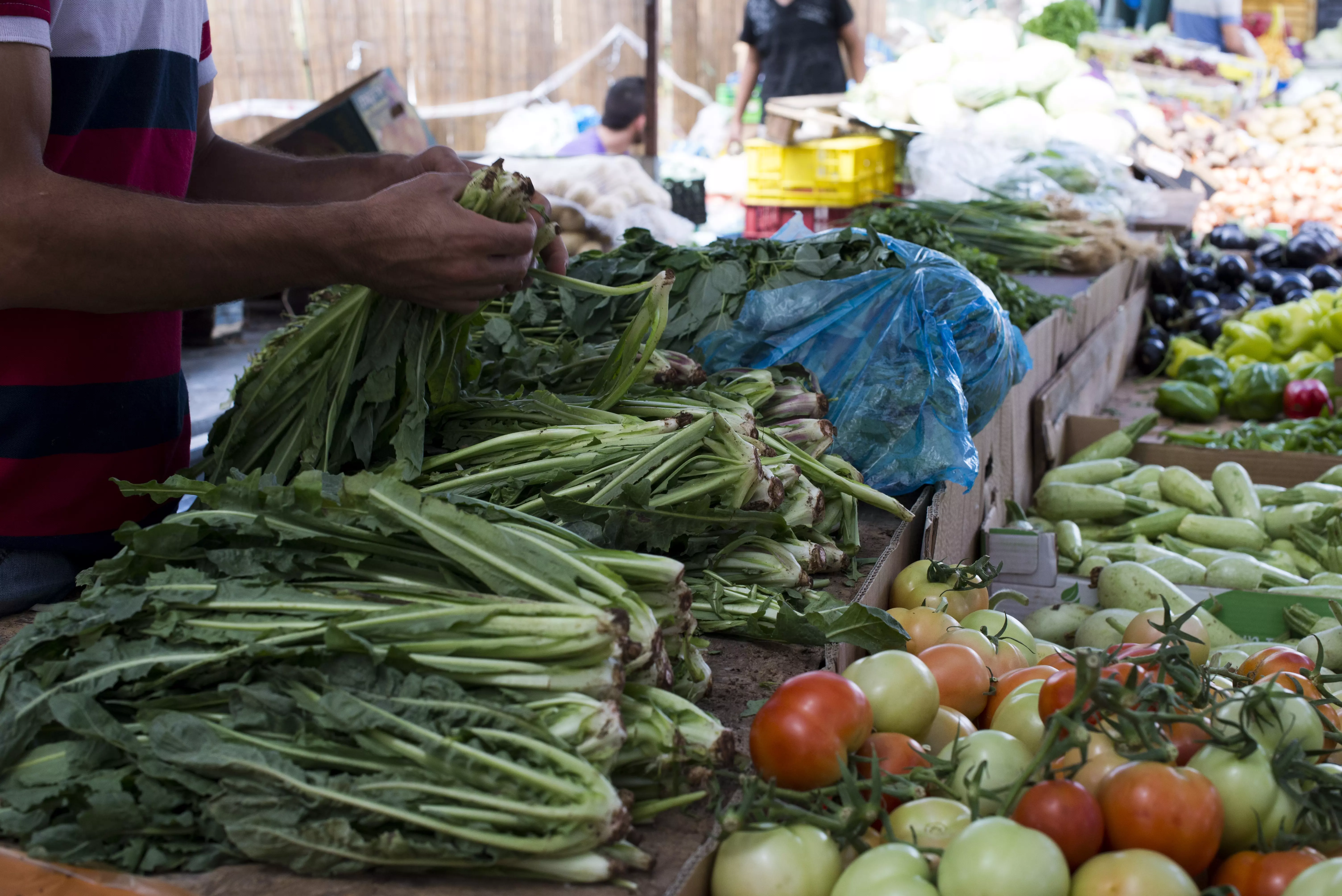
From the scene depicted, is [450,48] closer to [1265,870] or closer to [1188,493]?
[1188,493]

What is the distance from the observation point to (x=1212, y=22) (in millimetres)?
13898

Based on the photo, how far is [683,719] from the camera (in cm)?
147

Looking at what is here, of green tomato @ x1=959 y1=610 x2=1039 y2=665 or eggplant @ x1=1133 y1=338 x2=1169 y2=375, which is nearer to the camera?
green tomato @ x1=959 y1=610 x2=1039 y2=665

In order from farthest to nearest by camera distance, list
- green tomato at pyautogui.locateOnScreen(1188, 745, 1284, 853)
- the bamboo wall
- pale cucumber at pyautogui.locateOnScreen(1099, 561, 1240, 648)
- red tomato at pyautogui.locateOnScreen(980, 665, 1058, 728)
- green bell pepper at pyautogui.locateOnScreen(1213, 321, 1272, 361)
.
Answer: the bamboo wall
green bell pepper at pyautogui.locateOnScreen(1213, 321, 1272, 361)
pale cucumber at pyautogui.locateOnScreen(1099, 561, 1240, 648)
red tomato at pyautogui.locateOnScreen(980, 665, 1058, 728)
green tomato at pyautogui.locateOnScreen(1188, 745, 1284, 853)

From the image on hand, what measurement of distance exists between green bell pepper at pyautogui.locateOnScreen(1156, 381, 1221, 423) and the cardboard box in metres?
0.96

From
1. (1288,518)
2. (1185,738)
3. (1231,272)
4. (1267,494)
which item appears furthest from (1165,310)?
(1185,738)

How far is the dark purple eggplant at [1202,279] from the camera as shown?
775cm

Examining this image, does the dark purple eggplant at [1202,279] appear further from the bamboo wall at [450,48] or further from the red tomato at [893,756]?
the red tomato at [893,756]

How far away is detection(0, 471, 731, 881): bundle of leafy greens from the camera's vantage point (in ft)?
4.10

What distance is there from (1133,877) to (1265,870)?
0.24 m

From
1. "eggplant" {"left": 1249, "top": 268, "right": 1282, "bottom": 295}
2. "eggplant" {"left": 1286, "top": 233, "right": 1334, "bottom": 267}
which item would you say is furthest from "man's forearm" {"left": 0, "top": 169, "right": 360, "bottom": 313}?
"eggplant" {"left": 1286, "top": 233, "right": 1334, "bottom": 267}

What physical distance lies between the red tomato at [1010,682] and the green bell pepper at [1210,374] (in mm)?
4426

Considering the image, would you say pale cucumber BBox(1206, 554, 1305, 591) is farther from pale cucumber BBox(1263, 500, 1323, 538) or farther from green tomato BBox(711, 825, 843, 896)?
green tomato BBox(711, 825, 843, 896)

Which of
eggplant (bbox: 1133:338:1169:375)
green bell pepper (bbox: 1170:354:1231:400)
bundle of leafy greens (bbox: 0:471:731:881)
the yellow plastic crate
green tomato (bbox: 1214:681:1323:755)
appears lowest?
eggplant (bbox: 1133:338:1169:375)
